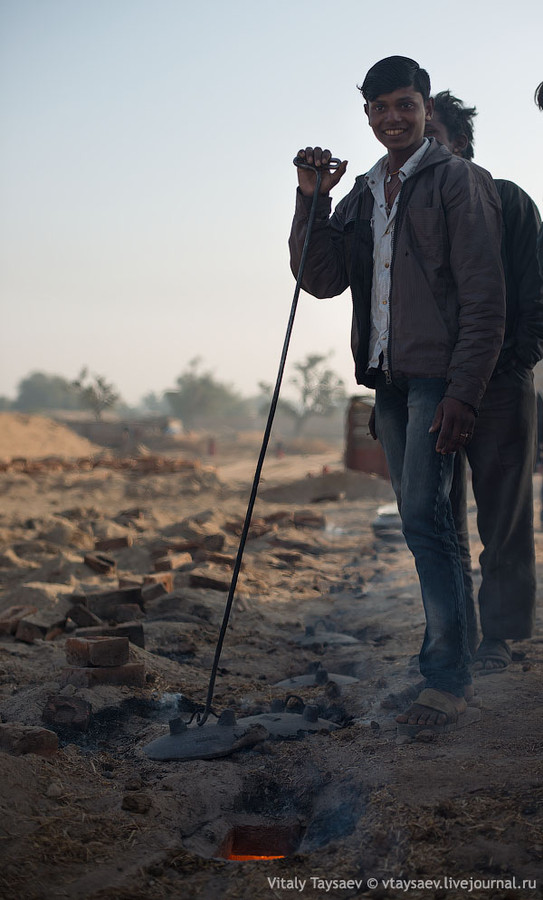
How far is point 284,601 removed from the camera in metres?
5.29

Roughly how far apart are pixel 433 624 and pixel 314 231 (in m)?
1.51

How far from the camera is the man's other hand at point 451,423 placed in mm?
2523

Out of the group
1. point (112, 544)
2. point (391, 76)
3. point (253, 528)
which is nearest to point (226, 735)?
point (391, 76)

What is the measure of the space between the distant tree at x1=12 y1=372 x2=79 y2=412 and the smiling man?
3483 inches

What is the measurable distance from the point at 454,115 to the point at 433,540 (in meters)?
1.98

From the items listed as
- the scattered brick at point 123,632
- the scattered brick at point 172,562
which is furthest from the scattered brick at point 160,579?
the scattered brick at point 123,632

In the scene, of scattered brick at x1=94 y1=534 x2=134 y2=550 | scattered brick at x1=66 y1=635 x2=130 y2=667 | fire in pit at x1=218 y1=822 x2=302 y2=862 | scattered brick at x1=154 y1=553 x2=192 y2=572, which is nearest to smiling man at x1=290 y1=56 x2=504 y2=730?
fire in pit at x1=218 y1=822 x2=302 y2=862

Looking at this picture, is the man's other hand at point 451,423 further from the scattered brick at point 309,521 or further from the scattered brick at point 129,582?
the scattered brick at point 309,521

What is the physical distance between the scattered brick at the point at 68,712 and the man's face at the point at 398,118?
2269 millimetres

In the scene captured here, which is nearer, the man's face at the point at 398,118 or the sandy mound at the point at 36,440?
the man's face at the point at 398,118

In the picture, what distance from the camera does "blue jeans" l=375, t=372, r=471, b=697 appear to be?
2.62m

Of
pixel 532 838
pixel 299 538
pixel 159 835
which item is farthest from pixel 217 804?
pixel 299 538

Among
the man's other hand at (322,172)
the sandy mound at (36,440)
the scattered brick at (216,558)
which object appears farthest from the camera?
the sandy mound at (36,440)

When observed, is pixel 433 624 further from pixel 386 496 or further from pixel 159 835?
pixel 386 496
